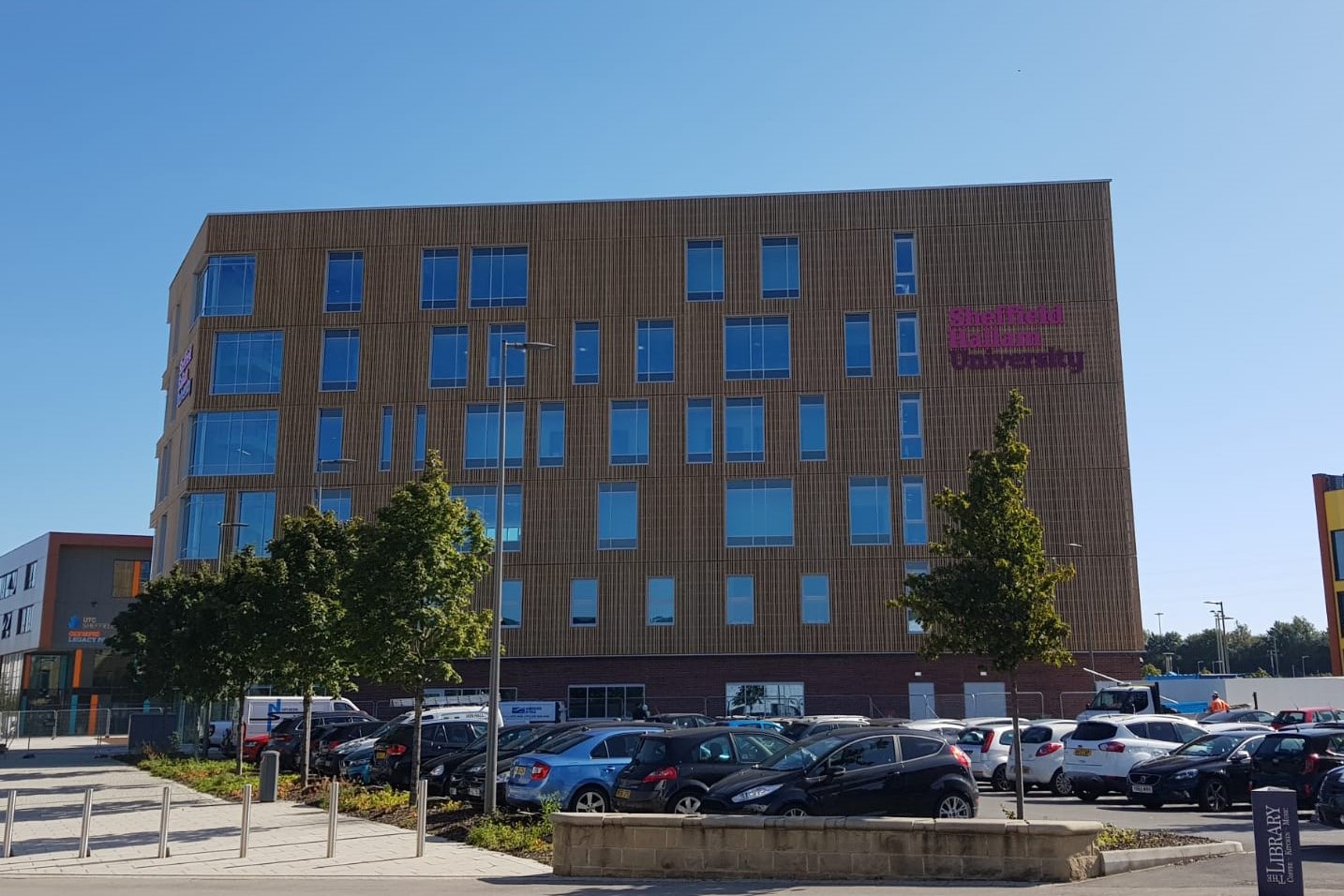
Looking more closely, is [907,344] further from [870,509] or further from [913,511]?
[870,509]

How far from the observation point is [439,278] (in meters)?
54.0

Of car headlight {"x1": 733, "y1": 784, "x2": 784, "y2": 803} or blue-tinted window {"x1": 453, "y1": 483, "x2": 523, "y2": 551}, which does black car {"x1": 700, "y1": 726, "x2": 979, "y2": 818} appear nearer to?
car headlight {"x1": 733, "y1": 784, "x2": 784, "y2": 803}

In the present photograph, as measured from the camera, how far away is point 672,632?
5009 cm

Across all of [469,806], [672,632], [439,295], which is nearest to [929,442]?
[672,632]

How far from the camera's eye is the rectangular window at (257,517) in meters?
52.4

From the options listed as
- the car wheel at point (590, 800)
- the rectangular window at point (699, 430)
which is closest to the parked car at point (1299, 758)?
the car wheel at point (590, 800)

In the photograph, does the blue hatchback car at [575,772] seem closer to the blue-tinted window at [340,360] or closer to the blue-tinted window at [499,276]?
the blue-tinted window at [499,276]

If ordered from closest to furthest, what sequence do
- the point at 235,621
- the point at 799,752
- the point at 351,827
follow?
the point at 799,752 → the point at 351,827 → the point at 235,621

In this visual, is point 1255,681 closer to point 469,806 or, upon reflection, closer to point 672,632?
point 672,632

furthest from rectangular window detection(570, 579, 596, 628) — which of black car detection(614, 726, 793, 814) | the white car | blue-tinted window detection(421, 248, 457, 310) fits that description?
black car detection(614, 726, 793, 814)

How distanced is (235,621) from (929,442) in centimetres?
3022

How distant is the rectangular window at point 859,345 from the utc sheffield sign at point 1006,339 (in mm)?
3390

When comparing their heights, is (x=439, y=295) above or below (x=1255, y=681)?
above

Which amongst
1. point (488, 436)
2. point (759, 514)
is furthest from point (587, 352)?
point (759, 514)
